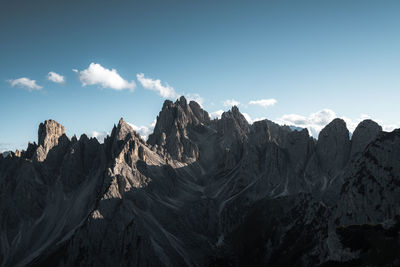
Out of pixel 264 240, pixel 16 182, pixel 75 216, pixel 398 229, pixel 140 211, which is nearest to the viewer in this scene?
pixel 398 229

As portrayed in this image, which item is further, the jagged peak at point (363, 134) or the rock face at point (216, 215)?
the jagged peak at point (363, 134)

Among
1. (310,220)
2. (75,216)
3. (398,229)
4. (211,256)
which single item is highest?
(75,216)

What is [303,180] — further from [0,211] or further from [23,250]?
[0,211]

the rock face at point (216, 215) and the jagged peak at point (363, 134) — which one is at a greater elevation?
the jagged peak at point (363, 134)

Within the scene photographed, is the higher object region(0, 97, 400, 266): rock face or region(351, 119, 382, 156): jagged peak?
region(351, 119, 382, 156): jagged peak

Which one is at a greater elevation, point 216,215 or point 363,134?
point 363,134

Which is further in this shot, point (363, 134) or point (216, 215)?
point (363, 134)

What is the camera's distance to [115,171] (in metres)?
169

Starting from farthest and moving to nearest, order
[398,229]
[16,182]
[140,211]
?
Answer: [16,182] → [140,211] → [398,229]

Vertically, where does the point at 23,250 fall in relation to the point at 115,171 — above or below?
below

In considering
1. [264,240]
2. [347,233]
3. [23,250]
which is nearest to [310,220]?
[264,240]

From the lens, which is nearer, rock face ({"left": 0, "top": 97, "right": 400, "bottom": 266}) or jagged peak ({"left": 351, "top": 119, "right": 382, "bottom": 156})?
rock face ({"left": 0, "top": 97, "right": 400, "bottom": 266})

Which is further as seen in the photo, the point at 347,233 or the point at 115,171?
the point at 115,171

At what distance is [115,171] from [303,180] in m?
118
